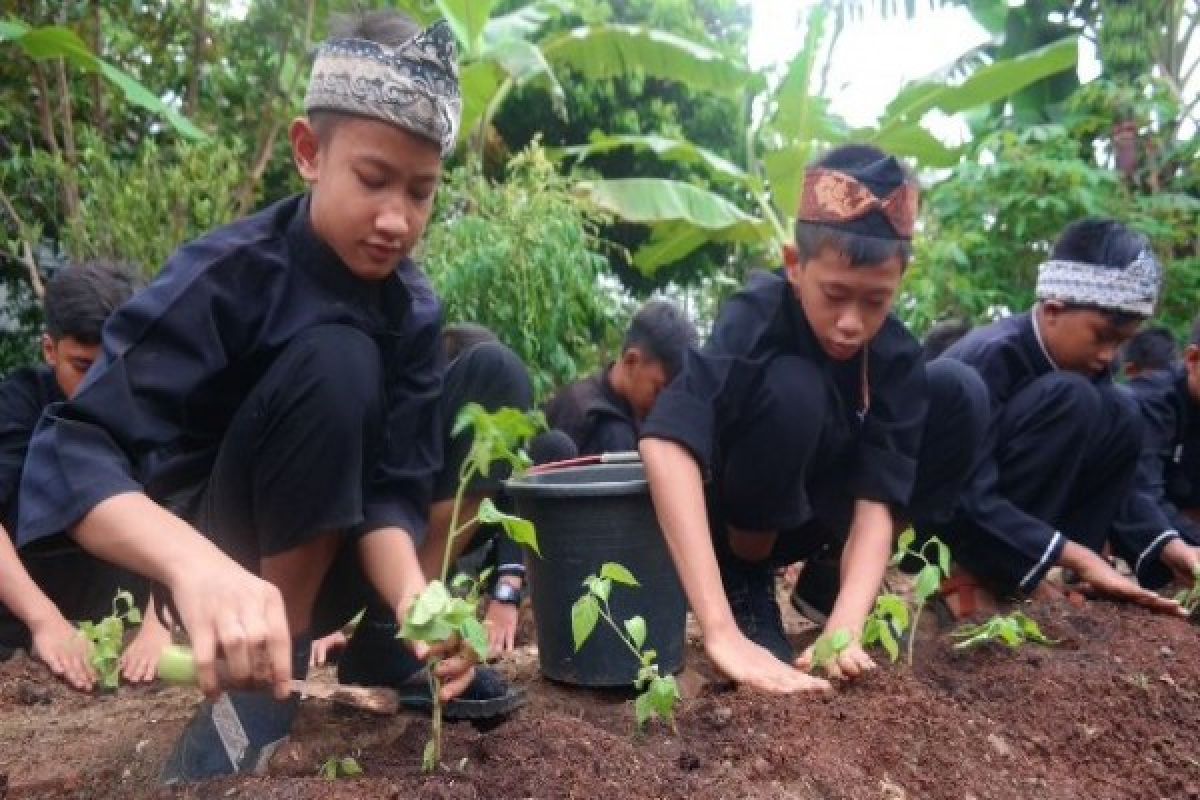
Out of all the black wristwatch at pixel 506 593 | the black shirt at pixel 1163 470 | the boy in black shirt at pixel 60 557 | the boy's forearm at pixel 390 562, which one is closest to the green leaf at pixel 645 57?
the black shirt at pixel 1163 470

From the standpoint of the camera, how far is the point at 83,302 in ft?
9.30

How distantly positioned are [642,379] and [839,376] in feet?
4.73

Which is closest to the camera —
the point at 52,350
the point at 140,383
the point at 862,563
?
the point at 140,383

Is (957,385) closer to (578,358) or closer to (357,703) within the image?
(357,703)

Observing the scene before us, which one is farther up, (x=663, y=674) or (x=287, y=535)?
(x=287, y=535)

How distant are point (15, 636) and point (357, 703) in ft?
5.43

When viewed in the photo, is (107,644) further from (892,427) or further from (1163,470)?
(1163,470)

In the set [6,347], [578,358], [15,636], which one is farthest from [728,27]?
[15,636]

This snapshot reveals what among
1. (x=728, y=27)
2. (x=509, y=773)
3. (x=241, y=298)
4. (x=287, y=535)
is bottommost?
(x=509, y=773)

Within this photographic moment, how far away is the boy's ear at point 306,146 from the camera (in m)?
1.91

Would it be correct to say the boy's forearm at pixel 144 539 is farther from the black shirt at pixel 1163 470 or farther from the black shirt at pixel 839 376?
the black shirt at pixel 1163 470

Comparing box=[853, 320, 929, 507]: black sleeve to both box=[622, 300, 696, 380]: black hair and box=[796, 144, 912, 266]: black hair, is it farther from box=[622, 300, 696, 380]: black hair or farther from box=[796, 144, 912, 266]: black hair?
box=[622, 300, 696, 380]: black hair

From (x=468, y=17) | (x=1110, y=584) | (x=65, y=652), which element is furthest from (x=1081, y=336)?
(x=468, y=17)

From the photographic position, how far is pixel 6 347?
18.0 ft
